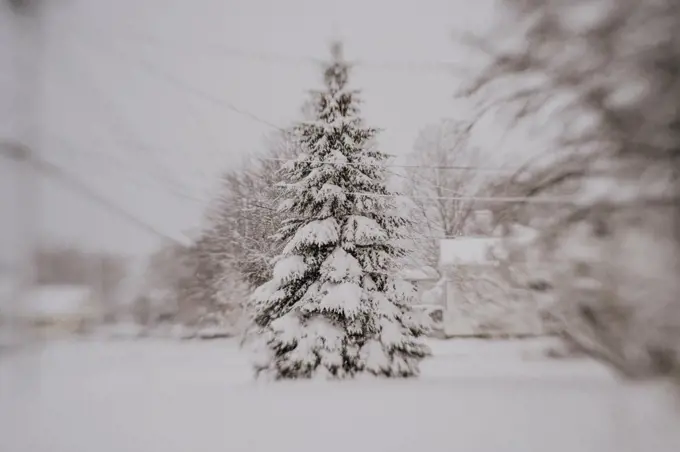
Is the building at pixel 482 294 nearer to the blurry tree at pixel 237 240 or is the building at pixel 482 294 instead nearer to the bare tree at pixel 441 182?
the bare tree at pixel 441 182

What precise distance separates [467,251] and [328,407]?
1.26 metres

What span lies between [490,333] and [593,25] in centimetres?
179

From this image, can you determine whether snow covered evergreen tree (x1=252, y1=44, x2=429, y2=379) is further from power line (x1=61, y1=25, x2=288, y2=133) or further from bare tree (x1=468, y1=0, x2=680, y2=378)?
bare tree (x1=468, y1=0, x2=680, y2=378)

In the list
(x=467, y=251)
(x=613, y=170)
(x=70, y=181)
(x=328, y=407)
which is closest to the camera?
(x=613, y=170)

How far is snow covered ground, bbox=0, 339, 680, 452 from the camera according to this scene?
275cm

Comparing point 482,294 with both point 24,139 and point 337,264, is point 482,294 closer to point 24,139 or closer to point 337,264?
point 337,264

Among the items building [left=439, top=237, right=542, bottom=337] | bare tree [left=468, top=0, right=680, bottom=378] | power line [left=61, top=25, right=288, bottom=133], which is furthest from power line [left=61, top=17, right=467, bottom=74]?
building [left=439, top=237, right=542, bottom=337]

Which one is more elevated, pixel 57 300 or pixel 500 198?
pixel 500 198

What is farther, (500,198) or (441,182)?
(441,182)

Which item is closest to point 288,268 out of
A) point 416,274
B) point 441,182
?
point 416,274

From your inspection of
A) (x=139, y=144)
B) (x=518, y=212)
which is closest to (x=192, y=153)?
(x=139, y=144)

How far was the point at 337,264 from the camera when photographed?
3.47 m

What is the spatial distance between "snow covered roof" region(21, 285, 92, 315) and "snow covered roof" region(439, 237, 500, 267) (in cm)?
234

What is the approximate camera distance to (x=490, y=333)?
3.06m
